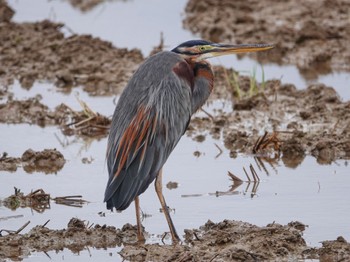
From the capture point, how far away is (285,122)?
12023 mm

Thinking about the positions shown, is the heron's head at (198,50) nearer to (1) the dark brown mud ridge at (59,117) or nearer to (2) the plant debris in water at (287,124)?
(2) the plant debris in water at (287,124)

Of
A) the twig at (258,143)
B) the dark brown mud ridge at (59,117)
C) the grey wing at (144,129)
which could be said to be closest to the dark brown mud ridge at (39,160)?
the dark brown mud ridge at (59,117)

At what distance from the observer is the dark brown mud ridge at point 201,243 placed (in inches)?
297

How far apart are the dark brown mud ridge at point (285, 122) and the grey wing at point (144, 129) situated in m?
2.32

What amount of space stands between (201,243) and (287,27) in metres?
9.02

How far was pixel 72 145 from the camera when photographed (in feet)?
→ 37.7

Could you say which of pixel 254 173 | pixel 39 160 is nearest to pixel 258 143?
pixel 254 173

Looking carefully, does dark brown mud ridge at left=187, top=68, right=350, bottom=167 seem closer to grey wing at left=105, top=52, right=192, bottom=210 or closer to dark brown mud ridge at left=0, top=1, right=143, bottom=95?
dark brown mud ridge at left=0, top=1, right=143, bottom=95

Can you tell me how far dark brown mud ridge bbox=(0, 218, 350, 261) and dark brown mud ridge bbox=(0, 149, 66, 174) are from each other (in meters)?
2.19

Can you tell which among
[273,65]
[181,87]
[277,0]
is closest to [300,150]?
[181,87]

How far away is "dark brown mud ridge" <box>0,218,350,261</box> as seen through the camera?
753cm

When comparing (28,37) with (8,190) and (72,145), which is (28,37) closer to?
(72,145)

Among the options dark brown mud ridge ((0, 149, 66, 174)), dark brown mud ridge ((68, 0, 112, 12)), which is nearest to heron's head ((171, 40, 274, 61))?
dark brown mud ridge ((0, 149, 66, 174))

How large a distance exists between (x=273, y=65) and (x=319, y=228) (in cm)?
697
